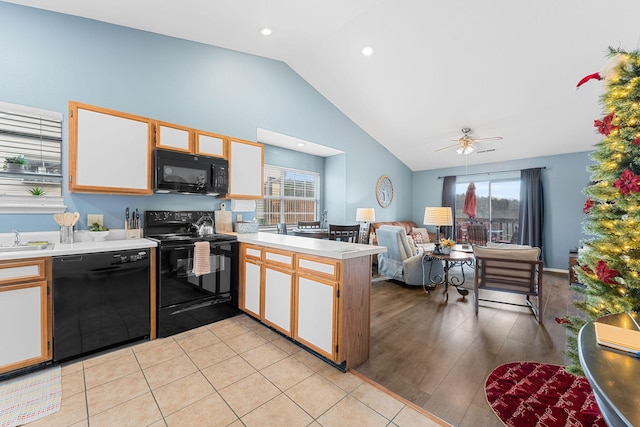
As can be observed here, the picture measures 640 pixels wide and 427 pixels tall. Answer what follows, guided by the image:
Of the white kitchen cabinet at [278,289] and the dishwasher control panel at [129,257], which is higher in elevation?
the dishwasher control panel at [129,257]

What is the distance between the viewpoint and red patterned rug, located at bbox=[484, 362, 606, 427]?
5.22ft

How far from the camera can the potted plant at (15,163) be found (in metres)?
2.29

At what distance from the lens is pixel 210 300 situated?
290cm

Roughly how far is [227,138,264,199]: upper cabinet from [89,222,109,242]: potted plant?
4.37 ft

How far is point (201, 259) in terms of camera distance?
2.69 metres

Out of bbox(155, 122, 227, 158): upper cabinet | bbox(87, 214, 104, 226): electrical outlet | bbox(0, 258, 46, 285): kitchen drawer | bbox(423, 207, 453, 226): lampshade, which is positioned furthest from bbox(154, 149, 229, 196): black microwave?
bbox(423, 207, 453, 226): lampshade

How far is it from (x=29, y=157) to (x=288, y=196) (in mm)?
3913

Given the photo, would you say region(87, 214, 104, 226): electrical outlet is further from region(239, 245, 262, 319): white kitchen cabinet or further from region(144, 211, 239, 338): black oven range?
region(239, 245, 262, 319): white kitchen cabinet

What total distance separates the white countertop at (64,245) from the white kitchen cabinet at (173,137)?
1.06 metres

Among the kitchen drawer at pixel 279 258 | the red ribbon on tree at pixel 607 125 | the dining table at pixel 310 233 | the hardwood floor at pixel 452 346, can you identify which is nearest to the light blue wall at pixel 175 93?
the dining table at pixel 310 233

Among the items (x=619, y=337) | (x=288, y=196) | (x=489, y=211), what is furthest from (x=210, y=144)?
(x=489, y=211)

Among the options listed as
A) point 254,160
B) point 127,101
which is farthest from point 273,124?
point 127,101

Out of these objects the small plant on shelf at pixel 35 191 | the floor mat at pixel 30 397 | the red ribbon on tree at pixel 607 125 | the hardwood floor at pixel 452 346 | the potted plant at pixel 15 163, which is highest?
the red ribbon on tree at pixel 607 125

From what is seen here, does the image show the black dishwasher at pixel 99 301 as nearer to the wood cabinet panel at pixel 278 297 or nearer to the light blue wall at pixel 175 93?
the light blue wall at pixel 175 93
